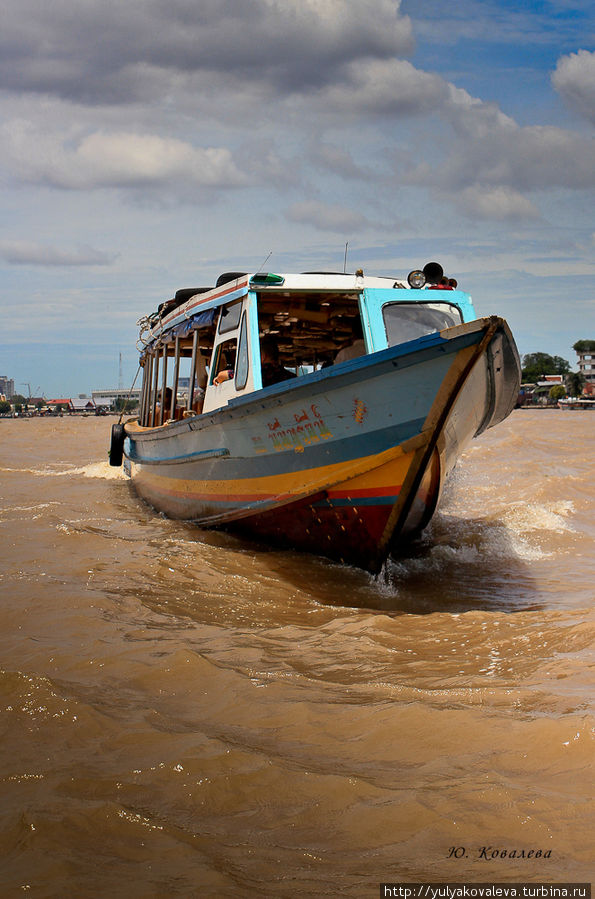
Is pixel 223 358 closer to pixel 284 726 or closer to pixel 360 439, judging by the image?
pixel 360 439

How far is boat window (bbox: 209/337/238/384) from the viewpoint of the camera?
7.41 m

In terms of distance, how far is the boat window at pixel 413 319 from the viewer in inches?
276

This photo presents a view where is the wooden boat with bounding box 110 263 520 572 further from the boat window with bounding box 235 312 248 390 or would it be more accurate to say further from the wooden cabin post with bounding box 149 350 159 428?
the wooden cabin post with bounding box 149 350 159 428

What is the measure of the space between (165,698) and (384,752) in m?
1.04

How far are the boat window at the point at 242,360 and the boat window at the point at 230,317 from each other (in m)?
0.17

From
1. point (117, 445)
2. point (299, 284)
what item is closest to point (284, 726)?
point (299, 284)

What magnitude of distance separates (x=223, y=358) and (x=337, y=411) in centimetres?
231

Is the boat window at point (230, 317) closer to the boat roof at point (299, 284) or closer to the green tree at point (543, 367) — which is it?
the boat roof at point (299, 284)

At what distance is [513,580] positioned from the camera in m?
6.18

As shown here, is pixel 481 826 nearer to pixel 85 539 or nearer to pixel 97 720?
pixel 97 720

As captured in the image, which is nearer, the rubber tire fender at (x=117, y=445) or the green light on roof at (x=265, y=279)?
the green light on roof at (x=265, y=279)

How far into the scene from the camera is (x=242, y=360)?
6883 mm

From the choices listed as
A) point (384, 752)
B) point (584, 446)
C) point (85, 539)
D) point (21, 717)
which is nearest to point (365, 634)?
point (384, 752)

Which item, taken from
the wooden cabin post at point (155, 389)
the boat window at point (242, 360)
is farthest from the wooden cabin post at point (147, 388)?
the boat window at point (242, 360)
